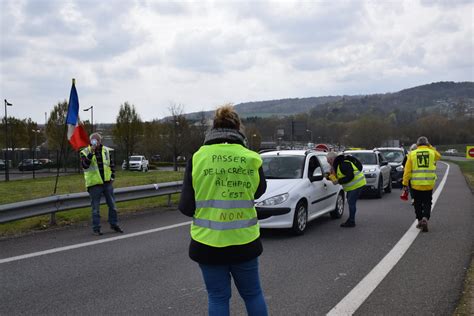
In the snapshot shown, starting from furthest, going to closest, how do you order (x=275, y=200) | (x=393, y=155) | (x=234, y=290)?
(x=393, y=155)
(x=275, y=200)
(x=234, y=290)

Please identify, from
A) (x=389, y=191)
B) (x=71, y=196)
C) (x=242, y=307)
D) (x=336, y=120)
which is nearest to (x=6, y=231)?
(x=71, y=196)

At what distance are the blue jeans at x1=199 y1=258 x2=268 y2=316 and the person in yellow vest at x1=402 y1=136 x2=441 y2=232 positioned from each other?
6.86 metres

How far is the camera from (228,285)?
3.22 metres

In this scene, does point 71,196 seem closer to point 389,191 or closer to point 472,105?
point 389,191

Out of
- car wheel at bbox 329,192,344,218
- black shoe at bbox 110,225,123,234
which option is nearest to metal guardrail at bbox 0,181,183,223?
black shoe at bbox 110,225,123,234

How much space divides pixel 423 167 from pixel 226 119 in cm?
701

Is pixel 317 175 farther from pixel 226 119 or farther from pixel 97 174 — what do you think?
pixel 226 119

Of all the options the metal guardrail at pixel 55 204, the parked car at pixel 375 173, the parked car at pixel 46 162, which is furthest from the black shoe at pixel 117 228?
the parked car at pixel 46 162

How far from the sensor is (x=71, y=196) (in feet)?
32.4

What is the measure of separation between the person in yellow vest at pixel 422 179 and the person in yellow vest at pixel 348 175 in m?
0.97

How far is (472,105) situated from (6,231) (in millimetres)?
167808

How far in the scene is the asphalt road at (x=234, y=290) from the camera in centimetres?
495

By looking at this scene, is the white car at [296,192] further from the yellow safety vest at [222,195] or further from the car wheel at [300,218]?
the yellow safety vest at [222,195]

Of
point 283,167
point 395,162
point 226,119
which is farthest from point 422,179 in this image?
point 395,162
